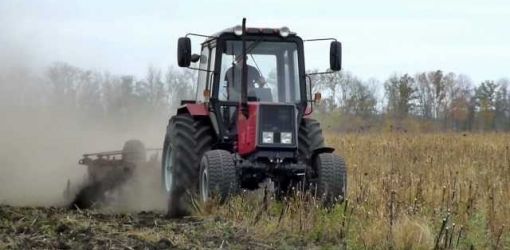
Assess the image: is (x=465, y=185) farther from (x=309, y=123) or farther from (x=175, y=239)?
(x=175, y=239)

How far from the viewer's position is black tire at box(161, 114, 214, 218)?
9.93 metres

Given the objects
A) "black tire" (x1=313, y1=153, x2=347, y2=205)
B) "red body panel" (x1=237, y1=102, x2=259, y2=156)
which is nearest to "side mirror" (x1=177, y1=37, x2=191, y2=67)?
"red body panel" (x1=237, y1=102, x2=259, y2=156)

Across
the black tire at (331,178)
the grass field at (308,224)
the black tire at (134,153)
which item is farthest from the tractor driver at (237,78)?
the black tire at (134,153)

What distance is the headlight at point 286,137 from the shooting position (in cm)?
977

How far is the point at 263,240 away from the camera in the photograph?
7461 millimetres

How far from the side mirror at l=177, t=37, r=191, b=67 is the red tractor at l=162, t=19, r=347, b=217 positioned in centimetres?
1

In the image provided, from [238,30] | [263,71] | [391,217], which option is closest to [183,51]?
[238,30]

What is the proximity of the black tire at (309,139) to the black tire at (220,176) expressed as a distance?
4.34 feet

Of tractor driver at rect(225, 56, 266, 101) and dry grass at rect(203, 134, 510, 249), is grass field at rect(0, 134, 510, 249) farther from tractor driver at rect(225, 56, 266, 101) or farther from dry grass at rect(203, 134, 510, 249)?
tractor driver at rect(225, 56, 266, 101)

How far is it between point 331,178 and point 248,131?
123cm

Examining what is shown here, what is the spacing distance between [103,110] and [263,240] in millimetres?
13647

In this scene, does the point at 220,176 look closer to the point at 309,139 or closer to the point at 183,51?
the point at 309,139

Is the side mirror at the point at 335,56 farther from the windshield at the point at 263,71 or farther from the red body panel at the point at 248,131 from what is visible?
the red body panel at the point at 248,131

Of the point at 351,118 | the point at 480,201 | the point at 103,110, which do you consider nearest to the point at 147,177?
the point at 480,201
